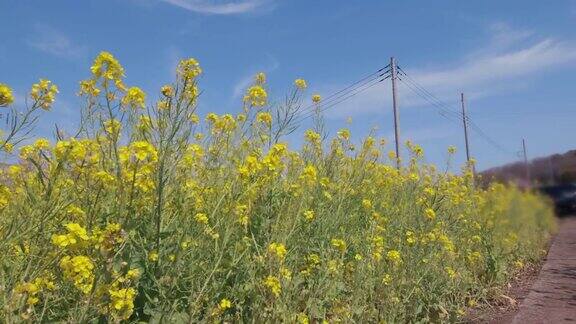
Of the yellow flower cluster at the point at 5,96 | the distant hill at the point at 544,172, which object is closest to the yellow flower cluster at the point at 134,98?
the yellow flower cluster at the point at 5,96

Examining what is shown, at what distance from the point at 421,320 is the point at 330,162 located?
4.38 feet

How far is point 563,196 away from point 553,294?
483 cm

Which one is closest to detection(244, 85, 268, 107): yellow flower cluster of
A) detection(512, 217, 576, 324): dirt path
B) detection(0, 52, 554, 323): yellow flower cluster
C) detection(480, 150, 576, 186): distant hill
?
detection(0, 52, 554, 323): yellow flower cluster

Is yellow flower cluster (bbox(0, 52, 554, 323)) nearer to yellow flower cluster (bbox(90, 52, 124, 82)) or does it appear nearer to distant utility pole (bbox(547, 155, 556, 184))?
yellow flower cluster (bbox(90, 52, 124, 82))

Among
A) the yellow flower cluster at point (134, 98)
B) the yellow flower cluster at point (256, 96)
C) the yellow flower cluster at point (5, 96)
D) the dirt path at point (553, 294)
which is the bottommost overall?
the dirt path at point (553, 294)

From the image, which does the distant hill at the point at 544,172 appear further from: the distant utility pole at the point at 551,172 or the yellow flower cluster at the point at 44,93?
the yellow flower cluster at the point at 44,93

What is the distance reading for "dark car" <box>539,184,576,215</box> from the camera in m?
9.05

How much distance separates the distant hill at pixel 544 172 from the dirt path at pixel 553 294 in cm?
114

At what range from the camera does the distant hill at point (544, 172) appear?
8.33 m

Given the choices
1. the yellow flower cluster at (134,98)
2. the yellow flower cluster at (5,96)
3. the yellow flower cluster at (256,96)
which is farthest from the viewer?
the yellow flower cluster at (256,96)

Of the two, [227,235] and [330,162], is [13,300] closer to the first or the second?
[227,235]

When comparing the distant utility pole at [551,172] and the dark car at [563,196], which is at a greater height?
the distant utility pole at [551,172]

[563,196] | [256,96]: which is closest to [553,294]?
[256,96]

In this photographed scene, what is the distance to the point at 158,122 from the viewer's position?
2.36 metres
